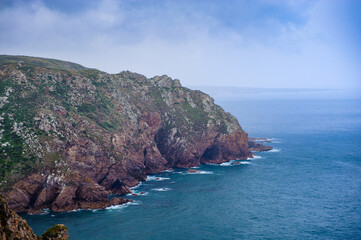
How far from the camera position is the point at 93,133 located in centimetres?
11675

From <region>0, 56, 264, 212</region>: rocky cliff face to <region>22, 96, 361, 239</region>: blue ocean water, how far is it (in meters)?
7.60

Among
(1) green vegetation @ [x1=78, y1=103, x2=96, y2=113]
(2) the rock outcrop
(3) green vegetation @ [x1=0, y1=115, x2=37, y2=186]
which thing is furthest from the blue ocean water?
(2) the rock outcrop

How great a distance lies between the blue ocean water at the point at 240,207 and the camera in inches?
2977

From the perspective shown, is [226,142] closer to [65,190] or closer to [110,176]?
[110,176]

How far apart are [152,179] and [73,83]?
165ft

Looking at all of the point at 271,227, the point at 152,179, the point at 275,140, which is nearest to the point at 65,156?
the point at 152,179

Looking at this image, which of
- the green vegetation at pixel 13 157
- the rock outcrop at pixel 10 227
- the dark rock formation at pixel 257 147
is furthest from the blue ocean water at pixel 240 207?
the rock outcrop at pixel 10 227

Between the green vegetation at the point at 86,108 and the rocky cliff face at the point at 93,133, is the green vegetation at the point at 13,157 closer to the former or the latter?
the rocky cliff face at the point at 93,133

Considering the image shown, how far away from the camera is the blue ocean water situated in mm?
75625

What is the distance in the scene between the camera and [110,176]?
11044 cm

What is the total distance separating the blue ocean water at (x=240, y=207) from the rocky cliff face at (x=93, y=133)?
7595mm

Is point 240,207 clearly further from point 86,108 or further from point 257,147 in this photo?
point 257,147

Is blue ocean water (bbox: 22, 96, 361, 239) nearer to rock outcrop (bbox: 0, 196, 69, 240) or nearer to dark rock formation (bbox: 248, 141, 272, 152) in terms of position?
dark rock formation (bbox: 248, 141, 272, 152)

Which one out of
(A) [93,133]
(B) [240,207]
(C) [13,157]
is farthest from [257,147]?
(C) [13,157]
